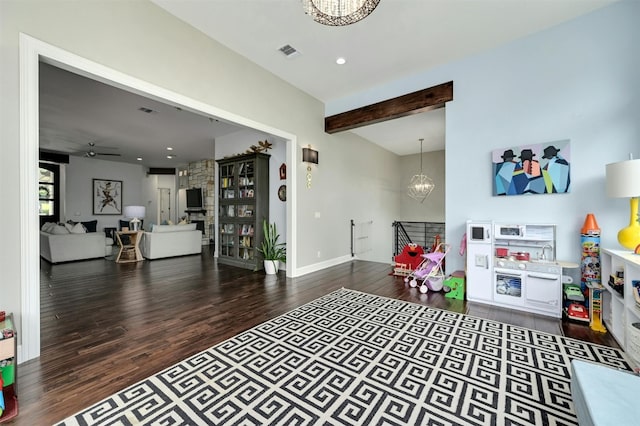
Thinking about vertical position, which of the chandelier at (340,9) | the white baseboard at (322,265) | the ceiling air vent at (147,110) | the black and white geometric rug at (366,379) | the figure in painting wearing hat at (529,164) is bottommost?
the black and white geometric rug at (366,379)

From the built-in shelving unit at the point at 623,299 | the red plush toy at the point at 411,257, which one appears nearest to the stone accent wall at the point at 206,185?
the red plush toy at the point at 411,257

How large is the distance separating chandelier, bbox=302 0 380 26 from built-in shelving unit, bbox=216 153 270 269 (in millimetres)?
3510

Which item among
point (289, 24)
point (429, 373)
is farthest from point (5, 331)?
point (289, 24)

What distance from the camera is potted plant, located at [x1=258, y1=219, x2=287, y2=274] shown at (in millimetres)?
5152

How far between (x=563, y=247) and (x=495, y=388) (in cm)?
249

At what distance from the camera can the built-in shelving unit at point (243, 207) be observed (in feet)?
18.4

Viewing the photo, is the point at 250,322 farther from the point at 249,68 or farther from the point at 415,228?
the point at 415,228

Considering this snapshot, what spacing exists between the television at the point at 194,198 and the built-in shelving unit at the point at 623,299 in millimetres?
10626

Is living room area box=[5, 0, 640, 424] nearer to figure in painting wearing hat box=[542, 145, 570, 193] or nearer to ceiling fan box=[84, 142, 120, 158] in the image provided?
figure in painting wearing hat box=[542, 145, 570, 193]

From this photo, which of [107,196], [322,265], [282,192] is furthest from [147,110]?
[107,196]

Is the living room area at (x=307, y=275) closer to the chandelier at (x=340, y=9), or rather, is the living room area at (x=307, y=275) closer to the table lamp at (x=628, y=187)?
the table lamp at (x=628, y=187)

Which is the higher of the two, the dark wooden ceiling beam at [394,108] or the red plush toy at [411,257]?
the dark wooden ceiling beam at [394,108]

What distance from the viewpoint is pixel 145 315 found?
3.09 metres

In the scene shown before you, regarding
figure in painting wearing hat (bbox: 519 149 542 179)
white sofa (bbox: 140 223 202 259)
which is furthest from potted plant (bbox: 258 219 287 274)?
figure in painting wearing hat (bbox: 519 149 542 179)
